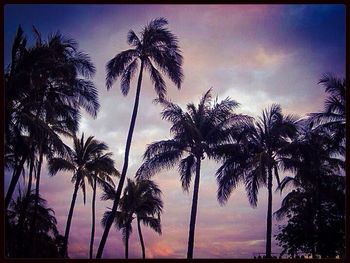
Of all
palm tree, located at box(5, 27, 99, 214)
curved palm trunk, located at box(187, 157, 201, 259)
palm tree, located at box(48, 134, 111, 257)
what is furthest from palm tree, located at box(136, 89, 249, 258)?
palm tree, located at box(48, 134, 111, 257)

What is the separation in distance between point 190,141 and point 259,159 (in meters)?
4.11

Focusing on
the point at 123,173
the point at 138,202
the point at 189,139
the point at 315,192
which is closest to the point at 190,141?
the point at 189,139

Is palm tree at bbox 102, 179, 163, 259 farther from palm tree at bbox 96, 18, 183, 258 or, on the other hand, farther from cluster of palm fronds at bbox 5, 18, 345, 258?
palm tree at bbox 96, 18, 183, 258

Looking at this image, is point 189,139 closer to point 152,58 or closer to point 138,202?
point 152,58

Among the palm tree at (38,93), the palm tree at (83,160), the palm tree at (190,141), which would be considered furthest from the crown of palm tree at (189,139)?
the palm tree at (83,160)

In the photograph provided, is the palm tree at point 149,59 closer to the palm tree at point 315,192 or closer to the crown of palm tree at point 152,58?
the crown of palm tree at point 152,58

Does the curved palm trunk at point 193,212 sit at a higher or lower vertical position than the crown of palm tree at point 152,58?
lower

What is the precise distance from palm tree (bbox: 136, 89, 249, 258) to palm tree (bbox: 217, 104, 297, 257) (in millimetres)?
1171

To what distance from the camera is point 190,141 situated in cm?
2669

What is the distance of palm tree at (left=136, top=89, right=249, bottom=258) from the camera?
2613cm

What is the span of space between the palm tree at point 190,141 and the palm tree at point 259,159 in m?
1.17

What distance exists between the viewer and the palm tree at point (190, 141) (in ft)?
85.7
